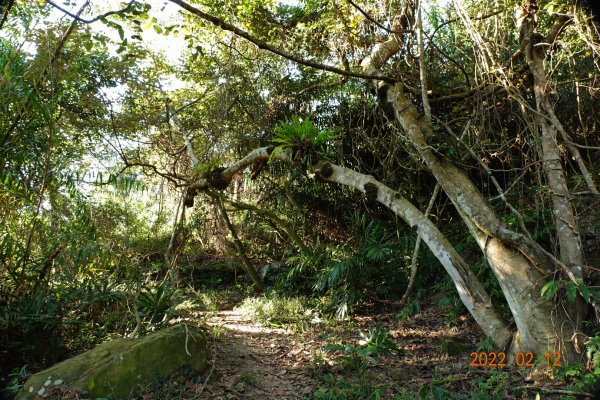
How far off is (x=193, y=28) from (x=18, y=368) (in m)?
6.00

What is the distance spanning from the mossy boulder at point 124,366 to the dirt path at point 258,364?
0.39m

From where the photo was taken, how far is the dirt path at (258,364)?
14.3 ft

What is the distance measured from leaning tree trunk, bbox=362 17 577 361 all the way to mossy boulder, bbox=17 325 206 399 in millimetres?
3377

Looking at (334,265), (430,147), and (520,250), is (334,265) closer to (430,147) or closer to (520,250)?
(430,147)

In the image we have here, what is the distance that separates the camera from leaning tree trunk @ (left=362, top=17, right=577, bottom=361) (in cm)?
396

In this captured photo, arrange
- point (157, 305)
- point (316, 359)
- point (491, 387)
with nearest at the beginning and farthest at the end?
point (491, 387)
point (316, 359)
point (157, 305)

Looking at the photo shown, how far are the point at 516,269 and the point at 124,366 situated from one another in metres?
4.04

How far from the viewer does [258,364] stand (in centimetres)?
518

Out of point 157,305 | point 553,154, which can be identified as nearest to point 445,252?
point 553,154

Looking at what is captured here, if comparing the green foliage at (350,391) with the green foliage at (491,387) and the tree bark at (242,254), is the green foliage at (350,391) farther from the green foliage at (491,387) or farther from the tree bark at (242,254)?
the tree bark at (242,254)

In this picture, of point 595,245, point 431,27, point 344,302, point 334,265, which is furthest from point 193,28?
point 595,245

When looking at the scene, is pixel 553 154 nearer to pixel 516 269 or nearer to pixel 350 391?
pixel 516 269

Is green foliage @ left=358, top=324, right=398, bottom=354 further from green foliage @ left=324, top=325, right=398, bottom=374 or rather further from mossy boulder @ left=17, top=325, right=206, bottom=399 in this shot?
mossy boulder @ left=17, top=325, right=206, bottom=399

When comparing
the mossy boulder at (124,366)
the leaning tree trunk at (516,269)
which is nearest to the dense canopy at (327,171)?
the leaning tree trunk at (516,269)
